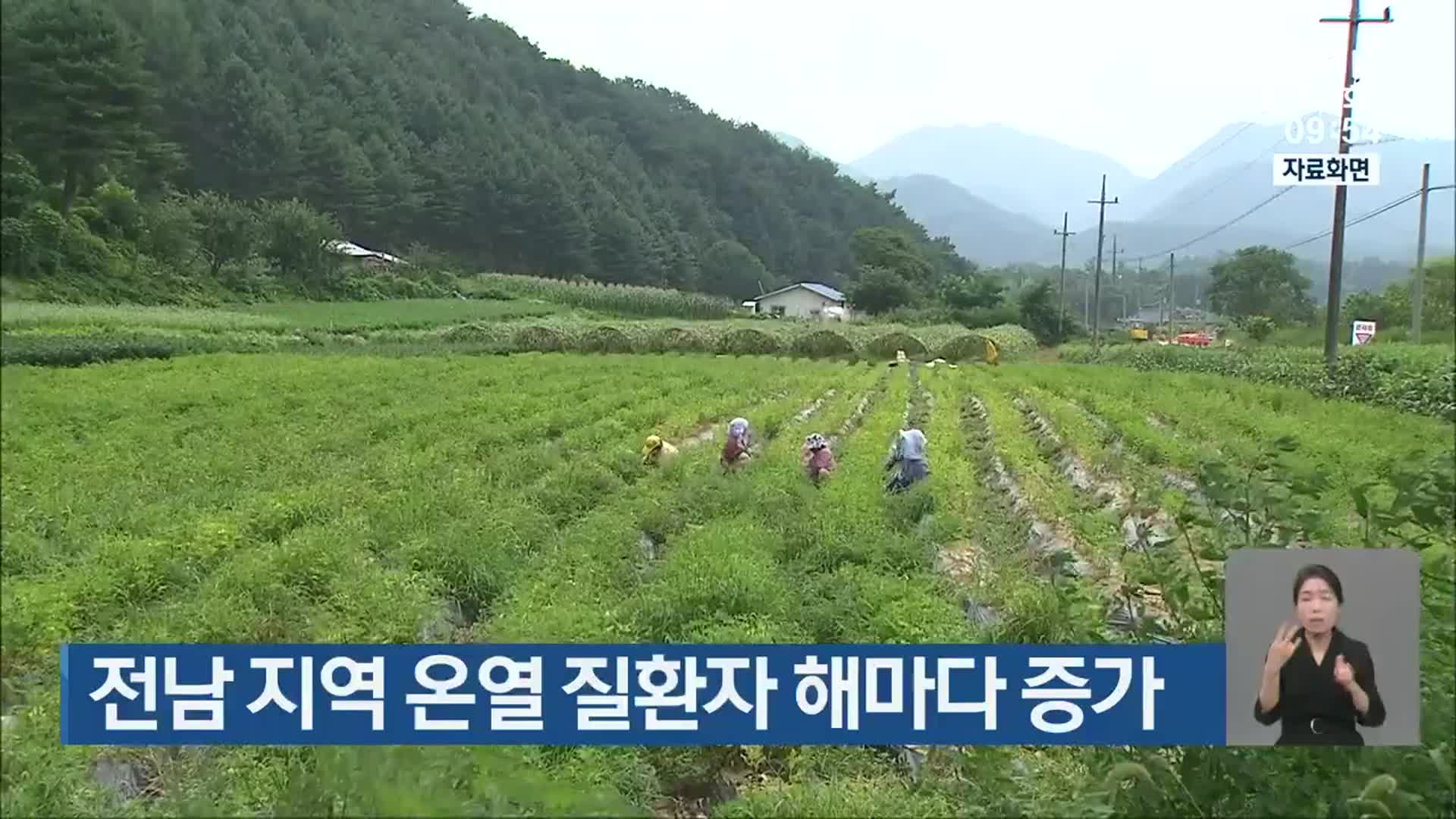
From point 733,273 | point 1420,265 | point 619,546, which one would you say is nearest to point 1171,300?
point 1420,265

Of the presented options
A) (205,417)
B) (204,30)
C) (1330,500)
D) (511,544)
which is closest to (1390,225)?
(1330,500)

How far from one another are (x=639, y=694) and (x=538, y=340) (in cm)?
260

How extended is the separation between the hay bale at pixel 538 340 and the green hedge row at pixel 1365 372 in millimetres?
3620

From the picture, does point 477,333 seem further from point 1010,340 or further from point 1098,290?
point 1098,290

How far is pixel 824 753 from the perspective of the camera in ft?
12.6

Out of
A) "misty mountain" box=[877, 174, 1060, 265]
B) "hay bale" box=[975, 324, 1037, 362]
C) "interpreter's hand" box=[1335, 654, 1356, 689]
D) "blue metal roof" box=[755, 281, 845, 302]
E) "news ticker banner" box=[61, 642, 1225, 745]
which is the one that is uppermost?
"misty mountain" box=[877, 174, 1060, 265]

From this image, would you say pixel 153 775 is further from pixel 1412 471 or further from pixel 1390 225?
pixel 1390 225

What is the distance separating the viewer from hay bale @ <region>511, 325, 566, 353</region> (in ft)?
16.1

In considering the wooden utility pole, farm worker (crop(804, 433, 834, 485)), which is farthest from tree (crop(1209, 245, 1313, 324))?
farm worker (crop(804, 433, 834, 485))

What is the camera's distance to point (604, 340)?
5074mm

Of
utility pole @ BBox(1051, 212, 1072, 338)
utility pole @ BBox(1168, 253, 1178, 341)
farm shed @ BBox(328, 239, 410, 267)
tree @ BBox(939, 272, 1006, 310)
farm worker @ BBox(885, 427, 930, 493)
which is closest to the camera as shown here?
farm shed @ BBox(328, 239, 410, 267)

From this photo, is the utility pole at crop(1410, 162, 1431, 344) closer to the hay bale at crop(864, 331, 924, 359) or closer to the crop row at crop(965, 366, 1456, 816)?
the crop row at crop(965, 366, 1456, 816)

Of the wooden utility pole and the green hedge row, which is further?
the wooden utility pole

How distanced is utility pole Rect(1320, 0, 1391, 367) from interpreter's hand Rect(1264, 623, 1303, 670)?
1824 millimetres
